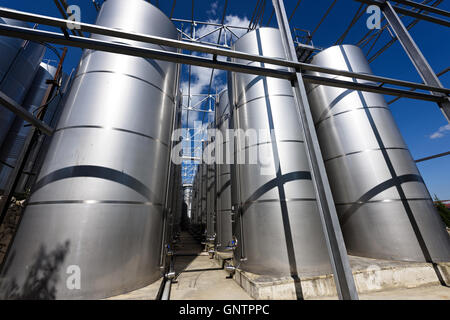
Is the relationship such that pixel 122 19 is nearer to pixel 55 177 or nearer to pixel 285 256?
pixel 55 177

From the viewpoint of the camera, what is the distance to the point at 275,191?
4980mm

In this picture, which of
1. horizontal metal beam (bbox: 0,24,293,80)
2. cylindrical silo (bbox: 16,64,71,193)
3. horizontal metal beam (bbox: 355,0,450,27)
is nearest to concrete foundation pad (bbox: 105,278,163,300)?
horizontal metal beam (bbox: 0,24,293,80)

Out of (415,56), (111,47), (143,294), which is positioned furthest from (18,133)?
(415,56)

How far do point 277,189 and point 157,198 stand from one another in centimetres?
330

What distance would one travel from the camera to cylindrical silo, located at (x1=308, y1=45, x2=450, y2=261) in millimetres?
5492

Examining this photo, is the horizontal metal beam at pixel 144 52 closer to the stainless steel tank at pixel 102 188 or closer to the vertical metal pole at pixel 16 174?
the stainless steel tank at pixel 102 188

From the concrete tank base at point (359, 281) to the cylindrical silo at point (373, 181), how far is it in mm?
501

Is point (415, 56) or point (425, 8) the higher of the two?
point (425, 8)

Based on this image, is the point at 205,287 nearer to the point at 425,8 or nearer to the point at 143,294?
the point at 143,294

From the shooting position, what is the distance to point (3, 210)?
4883mm

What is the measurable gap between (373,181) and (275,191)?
12.7 feet

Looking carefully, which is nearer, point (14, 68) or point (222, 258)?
point (222, 258)

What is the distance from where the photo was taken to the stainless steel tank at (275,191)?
15.0 ft
